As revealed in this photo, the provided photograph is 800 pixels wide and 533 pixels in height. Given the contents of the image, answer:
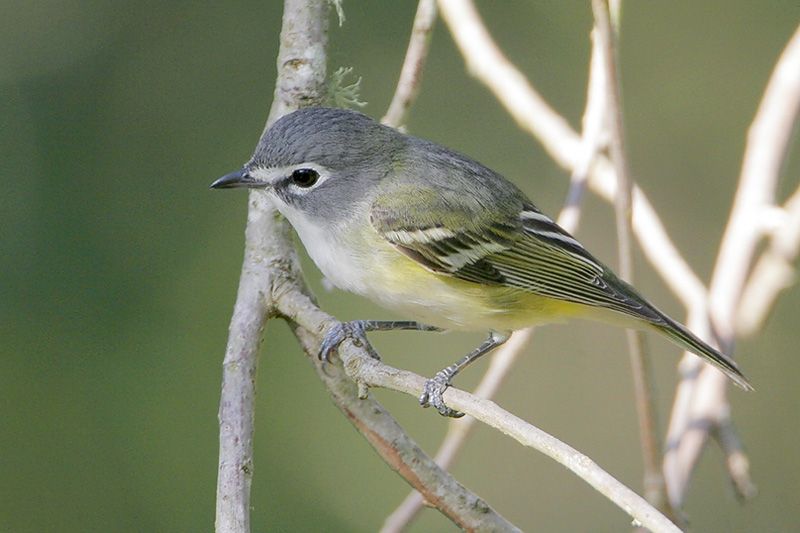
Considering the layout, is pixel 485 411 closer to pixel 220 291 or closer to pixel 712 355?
pixel 712 355

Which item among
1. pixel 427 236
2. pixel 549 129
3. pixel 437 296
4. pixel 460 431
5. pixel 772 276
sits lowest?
pixel 460 431

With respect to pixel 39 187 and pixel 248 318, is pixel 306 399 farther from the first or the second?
pixel 248 318

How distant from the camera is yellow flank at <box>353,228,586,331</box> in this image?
2.79 meters

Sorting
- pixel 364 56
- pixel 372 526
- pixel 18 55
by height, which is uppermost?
pixel 364 56

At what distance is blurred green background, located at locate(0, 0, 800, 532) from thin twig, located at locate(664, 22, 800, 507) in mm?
2322

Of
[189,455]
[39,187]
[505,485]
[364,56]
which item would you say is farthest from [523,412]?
[39,187]

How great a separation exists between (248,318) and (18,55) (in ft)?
13.6

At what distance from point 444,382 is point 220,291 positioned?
343 cm

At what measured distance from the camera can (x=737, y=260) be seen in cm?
327

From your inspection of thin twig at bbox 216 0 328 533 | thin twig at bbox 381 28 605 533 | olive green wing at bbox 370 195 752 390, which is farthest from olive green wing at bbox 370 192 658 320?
thin twig at bbox 216 0 328 533

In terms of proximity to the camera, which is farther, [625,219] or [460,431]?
[460,431]

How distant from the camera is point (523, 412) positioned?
19.2ft

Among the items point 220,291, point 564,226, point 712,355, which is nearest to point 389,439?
point 712,355

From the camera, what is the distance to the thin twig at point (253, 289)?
2.21 m
